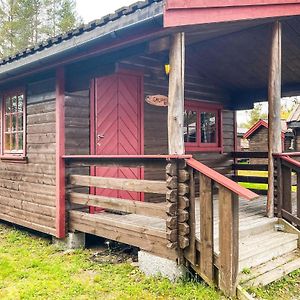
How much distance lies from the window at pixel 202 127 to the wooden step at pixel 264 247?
295 centimetres

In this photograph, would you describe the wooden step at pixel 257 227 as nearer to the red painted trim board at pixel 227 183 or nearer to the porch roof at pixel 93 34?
the red painted trim board at pixel 227 183

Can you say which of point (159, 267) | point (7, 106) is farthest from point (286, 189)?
point (7, 106)

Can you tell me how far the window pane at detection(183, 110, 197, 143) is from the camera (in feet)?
23.3

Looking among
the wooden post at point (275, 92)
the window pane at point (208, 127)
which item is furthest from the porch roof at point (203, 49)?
the window pane at point (208, 127)

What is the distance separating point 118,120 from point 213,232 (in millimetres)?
2859

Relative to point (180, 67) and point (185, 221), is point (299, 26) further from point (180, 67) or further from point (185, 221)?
point (185, 221)

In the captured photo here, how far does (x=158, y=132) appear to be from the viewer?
21.2 feet

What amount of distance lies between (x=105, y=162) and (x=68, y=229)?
1.27 meters

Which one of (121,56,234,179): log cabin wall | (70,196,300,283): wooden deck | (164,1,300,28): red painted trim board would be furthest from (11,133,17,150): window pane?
(164,1,300,28): red painted trim board

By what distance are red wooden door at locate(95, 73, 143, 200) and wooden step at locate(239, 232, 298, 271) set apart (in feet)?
7.76

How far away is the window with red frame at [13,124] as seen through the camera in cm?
606

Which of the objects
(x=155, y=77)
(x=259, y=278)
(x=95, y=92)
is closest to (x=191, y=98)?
(x=155, y=77)

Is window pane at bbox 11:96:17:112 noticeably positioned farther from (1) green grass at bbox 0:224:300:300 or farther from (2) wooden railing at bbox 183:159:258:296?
(2) wooden railing at bbox 183:159:258:296

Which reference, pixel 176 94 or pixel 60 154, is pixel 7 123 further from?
pixel 176 94
